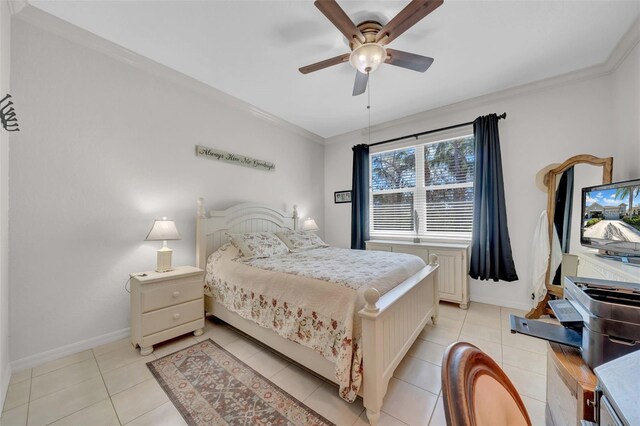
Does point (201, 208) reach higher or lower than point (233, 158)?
lower

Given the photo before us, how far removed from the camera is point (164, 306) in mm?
2111

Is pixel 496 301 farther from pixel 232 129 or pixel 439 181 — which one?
pixel 232 129

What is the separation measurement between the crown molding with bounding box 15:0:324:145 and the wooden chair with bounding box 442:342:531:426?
10.9ft

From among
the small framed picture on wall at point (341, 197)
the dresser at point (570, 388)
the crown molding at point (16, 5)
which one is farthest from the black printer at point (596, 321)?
the crown molding at point (16, 5)

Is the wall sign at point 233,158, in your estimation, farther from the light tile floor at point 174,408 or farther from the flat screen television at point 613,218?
the flat screen television at point 613,218

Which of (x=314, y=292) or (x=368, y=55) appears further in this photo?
(x=368, y=55)

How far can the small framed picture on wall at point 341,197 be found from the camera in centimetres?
438

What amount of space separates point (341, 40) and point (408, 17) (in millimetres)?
740

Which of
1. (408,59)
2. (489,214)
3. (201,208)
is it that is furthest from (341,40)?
(489,214)

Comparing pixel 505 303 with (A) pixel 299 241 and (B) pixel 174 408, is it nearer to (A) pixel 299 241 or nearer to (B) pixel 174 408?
(A) pixel 299 241

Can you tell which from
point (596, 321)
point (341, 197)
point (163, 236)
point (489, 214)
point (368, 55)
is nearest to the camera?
point (596, 321)

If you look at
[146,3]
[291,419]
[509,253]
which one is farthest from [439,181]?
[146,3]

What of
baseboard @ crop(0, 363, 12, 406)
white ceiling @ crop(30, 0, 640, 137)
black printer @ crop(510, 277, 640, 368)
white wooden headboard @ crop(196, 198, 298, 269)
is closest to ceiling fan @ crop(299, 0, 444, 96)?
white ceiling @ crop(30, 0, 640, 137)

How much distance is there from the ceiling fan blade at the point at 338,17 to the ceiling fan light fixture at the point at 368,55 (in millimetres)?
66
